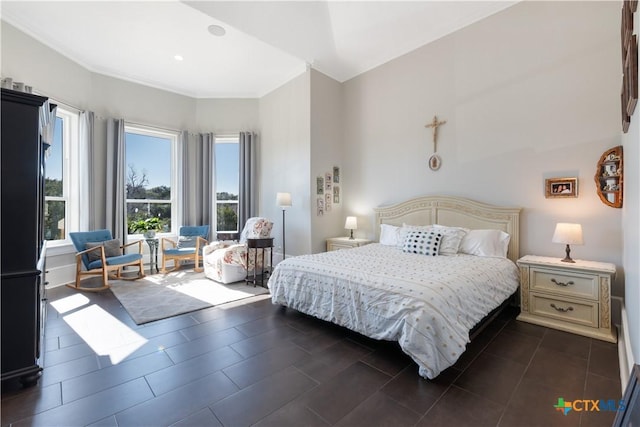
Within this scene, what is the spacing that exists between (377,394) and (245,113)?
18.9ft

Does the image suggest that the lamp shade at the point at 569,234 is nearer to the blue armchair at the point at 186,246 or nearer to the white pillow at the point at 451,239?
the white pillow at the point at 451,239

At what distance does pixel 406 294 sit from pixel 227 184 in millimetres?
5022

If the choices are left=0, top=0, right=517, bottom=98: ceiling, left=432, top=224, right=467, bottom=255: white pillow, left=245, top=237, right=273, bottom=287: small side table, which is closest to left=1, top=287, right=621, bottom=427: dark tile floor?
left=432, top=224, right=467, bottom=255: white pillow

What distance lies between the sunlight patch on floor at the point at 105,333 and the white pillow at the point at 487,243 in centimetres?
353

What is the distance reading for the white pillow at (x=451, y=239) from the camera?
3426 mm

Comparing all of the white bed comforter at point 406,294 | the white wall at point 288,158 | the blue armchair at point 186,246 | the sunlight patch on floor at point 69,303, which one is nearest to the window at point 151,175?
the blue armchair at point 186,246

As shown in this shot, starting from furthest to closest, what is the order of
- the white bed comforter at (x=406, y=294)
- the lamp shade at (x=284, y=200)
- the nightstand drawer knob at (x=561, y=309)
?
the lamp shade at (x=284, y=200), the nightstand drawer knob at (x=561, y=309), the white bed comforter at (x=406, y=294)

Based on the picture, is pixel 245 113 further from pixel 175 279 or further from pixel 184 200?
pixel 175 279

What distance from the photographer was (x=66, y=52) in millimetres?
4391

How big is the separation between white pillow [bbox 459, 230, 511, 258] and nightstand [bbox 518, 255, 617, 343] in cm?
32

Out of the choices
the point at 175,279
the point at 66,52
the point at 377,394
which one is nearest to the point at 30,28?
the point at 66,52

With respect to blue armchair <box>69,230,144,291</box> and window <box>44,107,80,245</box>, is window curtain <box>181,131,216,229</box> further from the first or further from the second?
window <box>44,107,80,245</box>

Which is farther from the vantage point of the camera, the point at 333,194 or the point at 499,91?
the point at 333,194

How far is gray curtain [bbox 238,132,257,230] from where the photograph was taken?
19.5ft
